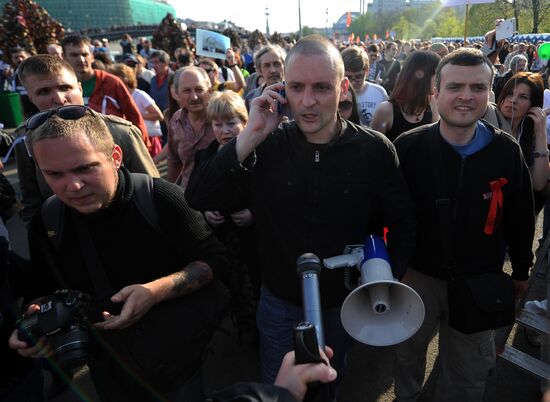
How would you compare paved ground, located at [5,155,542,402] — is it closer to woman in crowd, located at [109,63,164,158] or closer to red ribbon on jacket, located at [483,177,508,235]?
red ribbon on jacket, located at [483,177,508,235]

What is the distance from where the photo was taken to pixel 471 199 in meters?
2.01

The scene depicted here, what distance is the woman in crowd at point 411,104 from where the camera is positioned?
3.27 m

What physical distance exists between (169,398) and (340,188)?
1210 millimetres

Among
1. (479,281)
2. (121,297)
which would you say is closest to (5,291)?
(121,297)

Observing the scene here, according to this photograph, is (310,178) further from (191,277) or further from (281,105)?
(191,277)

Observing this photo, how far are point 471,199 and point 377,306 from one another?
2.79 feet

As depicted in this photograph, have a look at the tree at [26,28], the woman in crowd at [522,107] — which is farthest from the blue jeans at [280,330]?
the tree at [26,28]

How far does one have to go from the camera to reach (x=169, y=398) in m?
1.77

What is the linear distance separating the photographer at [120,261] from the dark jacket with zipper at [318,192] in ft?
0.75

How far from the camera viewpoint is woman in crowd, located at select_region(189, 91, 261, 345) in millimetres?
2666

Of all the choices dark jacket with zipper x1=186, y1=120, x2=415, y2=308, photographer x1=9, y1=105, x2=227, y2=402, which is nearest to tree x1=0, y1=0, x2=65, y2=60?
photographer x1=9, y1=105, x2=227, y2=402

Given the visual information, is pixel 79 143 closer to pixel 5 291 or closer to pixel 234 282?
pixel 5 291

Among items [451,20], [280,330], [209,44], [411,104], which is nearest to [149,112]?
[209,44]

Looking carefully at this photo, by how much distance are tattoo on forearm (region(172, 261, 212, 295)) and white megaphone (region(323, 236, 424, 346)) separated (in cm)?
54
